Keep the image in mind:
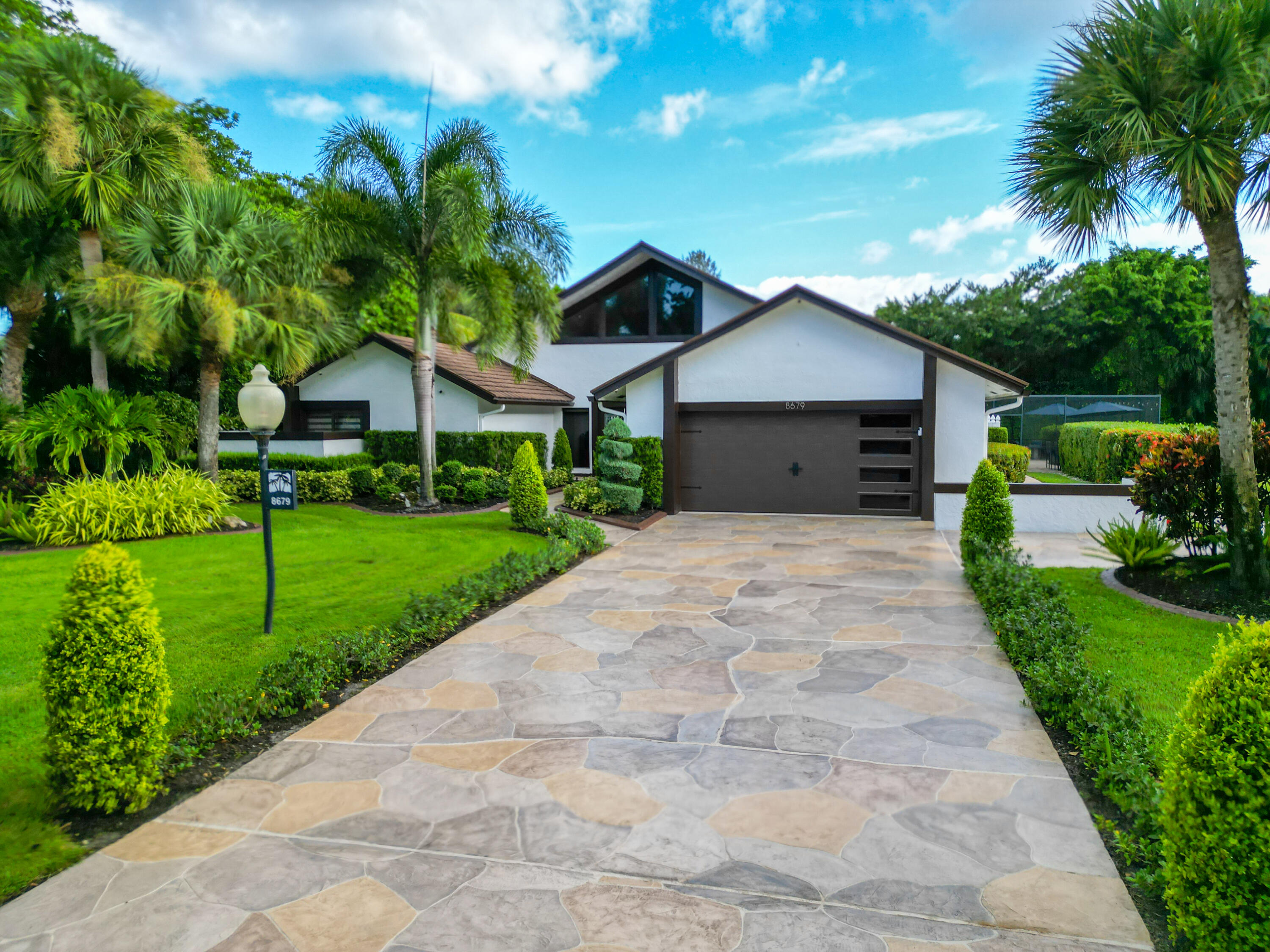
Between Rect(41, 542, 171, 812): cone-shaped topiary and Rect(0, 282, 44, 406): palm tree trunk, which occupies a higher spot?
Rect(0, 282, 44, 406): palm tree trunk

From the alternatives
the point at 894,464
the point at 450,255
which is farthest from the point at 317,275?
the point at 894,464

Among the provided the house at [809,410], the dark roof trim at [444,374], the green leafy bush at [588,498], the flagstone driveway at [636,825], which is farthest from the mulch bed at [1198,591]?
the dark roof trim at [444,374]

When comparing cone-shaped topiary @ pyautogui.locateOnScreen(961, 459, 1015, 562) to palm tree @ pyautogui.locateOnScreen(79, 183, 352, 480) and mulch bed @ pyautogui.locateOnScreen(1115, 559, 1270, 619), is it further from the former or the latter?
palm tree @ pyautogui.locateOnScreen(79, 183, 352, 480)

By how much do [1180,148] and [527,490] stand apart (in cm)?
1064

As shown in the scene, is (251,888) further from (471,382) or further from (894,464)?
(471,382)

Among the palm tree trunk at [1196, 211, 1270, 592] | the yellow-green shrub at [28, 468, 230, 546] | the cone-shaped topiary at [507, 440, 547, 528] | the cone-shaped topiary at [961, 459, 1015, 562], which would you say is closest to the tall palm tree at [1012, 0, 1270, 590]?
the palm tree trunk at [1196, 211, 1270, 592]

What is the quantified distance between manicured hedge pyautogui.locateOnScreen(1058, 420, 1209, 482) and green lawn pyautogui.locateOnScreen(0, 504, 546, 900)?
12115 mm

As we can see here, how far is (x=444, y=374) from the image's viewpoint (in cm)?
2052

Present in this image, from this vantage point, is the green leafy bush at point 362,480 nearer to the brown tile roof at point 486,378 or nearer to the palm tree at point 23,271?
the brown tile roof at point 486,378

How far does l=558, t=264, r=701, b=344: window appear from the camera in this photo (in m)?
23.2

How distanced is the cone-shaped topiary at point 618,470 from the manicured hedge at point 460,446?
10.7 feet

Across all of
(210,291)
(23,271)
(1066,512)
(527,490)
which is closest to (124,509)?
(210,291)

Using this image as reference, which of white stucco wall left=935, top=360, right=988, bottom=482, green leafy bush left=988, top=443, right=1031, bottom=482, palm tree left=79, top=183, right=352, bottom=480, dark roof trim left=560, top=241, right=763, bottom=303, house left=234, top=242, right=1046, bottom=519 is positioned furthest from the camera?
dark roof trim left=560, top=241, right=763, bottom=303

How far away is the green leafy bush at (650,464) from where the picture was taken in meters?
16.9
